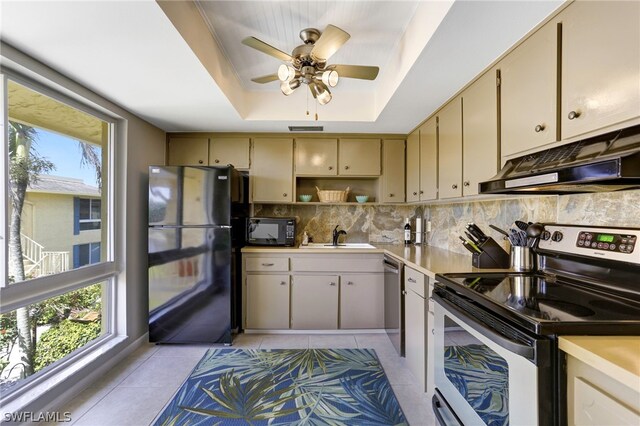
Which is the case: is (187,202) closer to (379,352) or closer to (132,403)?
(132,403)

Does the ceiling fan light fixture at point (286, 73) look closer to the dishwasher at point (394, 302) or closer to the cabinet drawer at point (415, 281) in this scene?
the cabinet drawer at point (415, 281)

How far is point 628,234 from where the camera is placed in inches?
46.8

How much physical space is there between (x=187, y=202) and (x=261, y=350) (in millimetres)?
1576

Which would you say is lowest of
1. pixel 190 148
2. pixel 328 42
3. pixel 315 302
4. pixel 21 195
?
pixel 315 302

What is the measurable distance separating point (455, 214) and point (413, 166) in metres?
0.67

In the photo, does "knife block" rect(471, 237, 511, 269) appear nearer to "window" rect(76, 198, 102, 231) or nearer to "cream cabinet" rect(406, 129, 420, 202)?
"cream cabinet" rect(406, 129, 420, 202)

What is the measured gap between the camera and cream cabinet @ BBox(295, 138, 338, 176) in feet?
10.9

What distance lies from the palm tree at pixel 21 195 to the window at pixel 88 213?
0.42 meters

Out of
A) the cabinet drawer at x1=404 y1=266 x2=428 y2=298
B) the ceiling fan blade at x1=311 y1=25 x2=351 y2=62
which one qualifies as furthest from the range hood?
the ceiling fan blade at x1=311 y1=25 x2=351 y2=62

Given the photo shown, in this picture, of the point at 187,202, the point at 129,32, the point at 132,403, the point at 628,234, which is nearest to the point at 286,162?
the point at 187,202

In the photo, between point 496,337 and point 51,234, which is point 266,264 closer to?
point 51,234

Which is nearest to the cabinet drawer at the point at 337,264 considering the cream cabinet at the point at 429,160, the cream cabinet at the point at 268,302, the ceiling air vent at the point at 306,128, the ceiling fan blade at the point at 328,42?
the cream cabinet at the point at 268,302

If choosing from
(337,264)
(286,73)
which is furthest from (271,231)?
(286,73)

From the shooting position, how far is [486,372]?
113 centimetres
